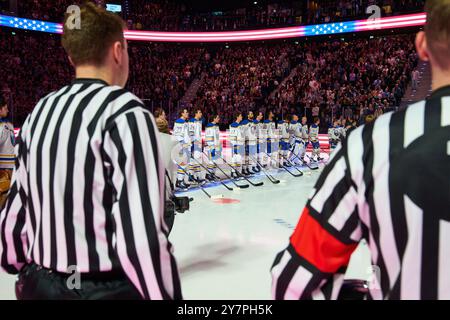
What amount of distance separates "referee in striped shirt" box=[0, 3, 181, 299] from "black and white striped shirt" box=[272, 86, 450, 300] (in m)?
0.41

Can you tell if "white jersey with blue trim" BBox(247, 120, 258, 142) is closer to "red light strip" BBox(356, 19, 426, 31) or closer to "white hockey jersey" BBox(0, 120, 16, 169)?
"white hockey jersey" BBox(0, 120, 16, 169)

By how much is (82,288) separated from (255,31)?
72.7 ft

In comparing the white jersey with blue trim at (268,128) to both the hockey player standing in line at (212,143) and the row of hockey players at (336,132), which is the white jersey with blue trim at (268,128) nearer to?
the hockey player standing in line at (212,143)

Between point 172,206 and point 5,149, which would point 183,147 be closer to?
point 5,149

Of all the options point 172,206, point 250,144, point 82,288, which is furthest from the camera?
point 250,144

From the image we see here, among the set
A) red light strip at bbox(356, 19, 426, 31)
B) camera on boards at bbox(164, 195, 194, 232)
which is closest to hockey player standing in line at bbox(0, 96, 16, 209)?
camera on boards at bbox(164, 195, 194, 232)

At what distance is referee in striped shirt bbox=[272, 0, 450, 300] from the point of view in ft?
3.03

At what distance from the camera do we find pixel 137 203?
1.19m

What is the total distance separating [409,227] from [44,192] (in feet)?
3.18

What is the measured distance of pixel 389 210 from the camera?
37.6 inches

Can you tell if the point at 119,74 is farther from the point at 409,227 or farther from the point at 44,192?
the point at 409,227

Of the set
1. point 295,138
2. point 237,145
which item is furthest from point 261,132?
point 295,138

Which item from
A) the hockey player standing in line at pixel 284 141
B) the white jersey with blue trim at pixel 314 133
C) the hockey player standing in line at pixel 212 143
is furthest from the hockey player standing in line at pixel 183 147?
the white jersey with blue trim at pixel 314 133

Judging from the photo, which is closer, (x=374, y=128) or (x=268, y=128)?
(x=374, y=128)
